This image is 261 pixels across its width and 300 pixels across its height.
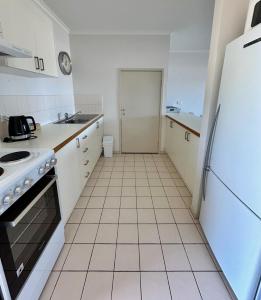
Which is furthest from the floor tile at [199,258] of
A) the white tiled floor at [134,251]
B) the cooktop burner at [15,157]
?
the cooktop burner at [15,157]

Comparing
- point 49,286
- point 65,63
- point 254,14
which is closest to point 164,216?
point 49,286

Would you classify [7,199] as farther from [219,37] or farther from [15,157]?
[219,37]

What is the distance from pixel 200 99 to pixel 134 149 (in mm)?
2601

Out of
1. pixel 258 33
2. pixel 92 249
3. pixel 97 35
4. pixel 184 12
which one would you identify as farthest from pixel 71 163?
pixel 97 35

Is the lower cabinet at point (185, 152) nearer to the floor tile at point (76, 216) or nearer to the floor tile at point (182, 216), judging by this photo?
the floor tile at point (182, 216)

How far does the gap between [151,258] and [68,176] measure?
1.09 metres

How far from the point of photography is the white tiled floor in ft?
4.25

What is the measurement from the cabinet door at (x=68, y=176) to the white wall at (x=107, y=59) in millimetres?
2204

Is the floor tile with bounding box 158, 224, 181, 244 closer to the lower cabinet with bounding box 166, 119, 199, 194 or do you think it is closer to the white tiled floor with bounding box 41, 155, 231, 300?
the white tiled floor with bounding box 41, 155, 231, 300

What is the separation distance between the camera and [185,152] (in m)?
2.71

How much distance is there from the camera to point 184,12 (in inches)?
105

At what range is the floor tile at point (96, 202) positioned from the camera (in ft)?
7.41

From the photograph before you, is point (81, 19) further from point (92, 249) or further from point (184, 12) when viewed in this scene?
point (92, 249)

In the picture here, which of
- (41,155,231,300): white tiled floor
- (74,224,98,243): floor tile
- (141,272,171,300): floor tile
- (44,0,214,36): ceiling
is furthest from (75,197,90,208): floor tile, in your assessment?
(44,0,214,36): ceiling
